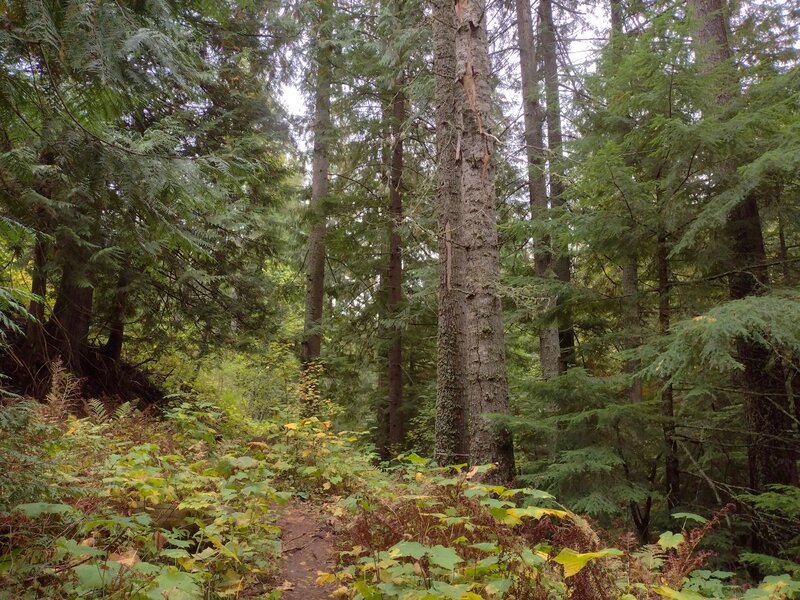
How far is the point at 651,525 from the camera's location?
5.68 meters

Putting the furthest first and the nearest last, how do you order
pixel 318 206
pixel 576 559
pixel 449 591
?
pixel 318 206, pixel 449 591, pixel 576 559

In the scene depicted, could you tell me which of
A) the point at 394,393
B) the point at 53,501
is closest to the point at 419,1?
the point at 394,393

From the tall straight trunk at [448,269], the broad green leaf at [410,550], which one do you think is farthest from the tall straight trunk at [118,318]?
the broad green leaf at [410,550]

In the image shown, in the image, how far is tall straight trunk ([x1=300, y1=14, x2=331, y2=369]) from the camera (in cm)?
1245

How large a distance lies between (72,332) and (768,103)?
10651mm

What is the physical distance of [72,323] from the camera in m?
8.31

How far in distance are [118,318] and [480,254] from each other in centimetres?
727

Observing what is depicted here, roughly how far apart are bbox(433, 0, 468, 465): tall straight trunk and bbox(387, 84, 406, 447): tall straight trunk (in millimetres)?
3809

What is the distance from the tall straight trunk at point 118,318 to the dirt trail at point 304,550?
5419 millimetres

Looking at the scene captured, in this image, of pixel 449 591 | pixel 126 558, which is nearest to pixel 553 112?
pixel 449 591

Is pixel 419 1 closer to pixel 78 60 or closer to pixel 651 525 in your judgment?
pixel 78 60

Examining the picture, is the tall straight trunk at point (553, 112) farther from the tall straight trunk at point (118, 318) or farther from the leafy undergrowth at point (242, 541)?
the tall straight trunk at point (118, 318)

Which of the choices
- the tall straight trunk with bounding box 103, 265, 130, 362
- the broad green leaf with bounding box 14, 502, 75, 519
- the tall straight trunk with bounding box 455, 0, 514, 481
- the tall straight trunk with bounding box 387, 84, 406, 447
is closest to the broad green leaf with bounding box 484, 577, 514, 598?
the broad green leaf with bounding box 14, 502, 75, 519

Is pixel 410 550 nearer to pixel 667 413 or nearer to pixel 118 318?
pixel 667 413
